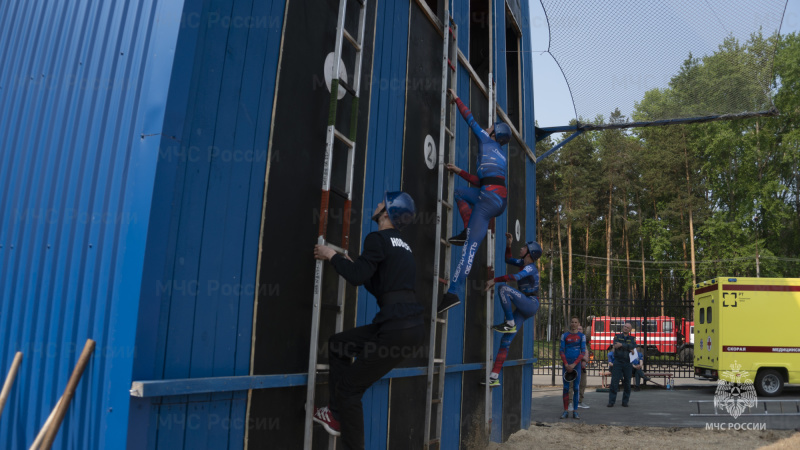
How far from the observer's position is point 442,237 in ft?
22.1

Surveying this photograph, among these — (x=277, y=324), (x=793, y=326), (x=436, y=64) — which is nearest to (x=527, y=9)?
(x=436, y=64)

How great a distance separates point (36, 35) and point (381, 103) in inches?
113

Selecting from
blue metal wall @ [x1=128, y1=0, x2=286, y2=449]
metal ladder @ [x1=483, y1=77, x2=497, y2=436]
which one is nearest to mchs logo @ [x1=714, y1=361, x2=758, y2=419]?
metal ladder @ [x1=483, y1=77, x2=497, y2=436]

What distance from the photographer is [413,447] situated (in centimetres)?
609

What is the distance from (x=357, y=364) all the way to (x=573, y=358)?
9222mm

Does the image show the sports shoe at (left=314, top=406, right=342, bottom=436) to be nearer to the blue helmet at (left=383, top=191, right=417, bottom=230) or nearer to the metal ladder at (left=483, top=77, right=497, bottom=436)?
the blue helmet at (left=383, top=191, right=417, bottom=230)

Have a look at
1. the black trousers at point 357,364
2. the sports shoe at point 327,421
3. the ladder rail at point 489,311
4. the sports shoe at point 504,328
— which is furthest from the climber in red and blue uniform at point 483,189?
the sports shoe at point 327,421

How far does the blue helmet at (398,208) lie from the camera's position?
174 inches

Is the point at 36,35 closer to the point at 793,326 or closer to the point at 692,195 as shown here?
Answer: the point at 793,326

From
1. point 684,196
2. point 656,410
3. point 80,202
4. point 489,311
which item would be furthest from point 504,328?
point 684,196

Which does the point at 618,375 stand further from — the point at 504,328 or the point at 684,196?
the point at 684,196

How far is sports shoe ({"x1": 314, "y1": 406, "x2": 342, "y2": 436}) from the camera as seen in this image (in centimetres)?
412

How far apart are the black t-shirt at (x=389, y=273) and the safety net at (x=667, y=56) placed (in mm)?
7006

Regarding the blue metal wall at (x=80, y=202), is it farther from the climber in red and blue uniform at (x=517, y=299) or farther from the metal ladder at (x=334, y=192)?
the climber in red and blue uniform at (x=517, y=299)
